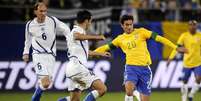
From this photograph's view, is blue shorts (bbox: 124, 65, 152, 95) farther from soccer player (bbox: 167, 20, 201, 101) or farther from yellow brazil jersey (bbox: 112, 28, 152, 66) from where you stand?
soccer player (bbox: 167, 20, 201, 101)

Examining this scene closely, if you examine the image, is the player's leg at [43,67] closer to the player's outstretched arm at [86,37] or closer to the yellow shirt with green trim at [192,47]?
the player's outstretched arm at [86,37]

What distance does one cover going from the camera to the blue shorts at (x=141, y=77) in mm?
14250

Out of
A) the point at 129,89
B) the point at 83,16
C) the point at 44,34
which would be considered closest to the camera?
the point at 83,16

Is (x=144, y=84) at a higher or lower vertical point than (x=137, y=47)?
lower

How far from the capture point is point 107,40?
2384 centimetres

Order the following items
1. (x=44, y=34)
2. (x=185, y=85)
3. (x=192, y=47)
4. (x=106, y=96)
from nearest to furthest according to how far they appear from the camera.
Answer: (x=44, y=34), (x=185, y=85), (x=192, y=47), (x=106, y=96)

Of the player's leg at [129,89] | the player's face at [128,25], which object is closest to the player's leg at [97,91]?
the player's leg at [129,89]

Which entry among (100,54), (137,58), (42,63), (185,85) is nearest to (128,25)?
(137,58)

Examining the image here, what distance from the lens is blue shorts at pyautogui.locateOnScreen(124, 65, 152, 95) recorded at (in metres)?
14.2

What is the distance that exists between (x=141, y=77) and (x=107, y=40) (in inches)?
378

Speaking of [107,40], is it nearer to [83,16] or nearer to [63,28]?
[63,28]

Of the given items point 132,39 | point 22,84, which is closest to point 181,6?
point 22,84

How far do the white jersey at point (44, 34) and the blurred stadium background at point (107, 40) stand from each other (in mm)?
5177

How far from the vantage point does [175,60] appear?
22234 mm
